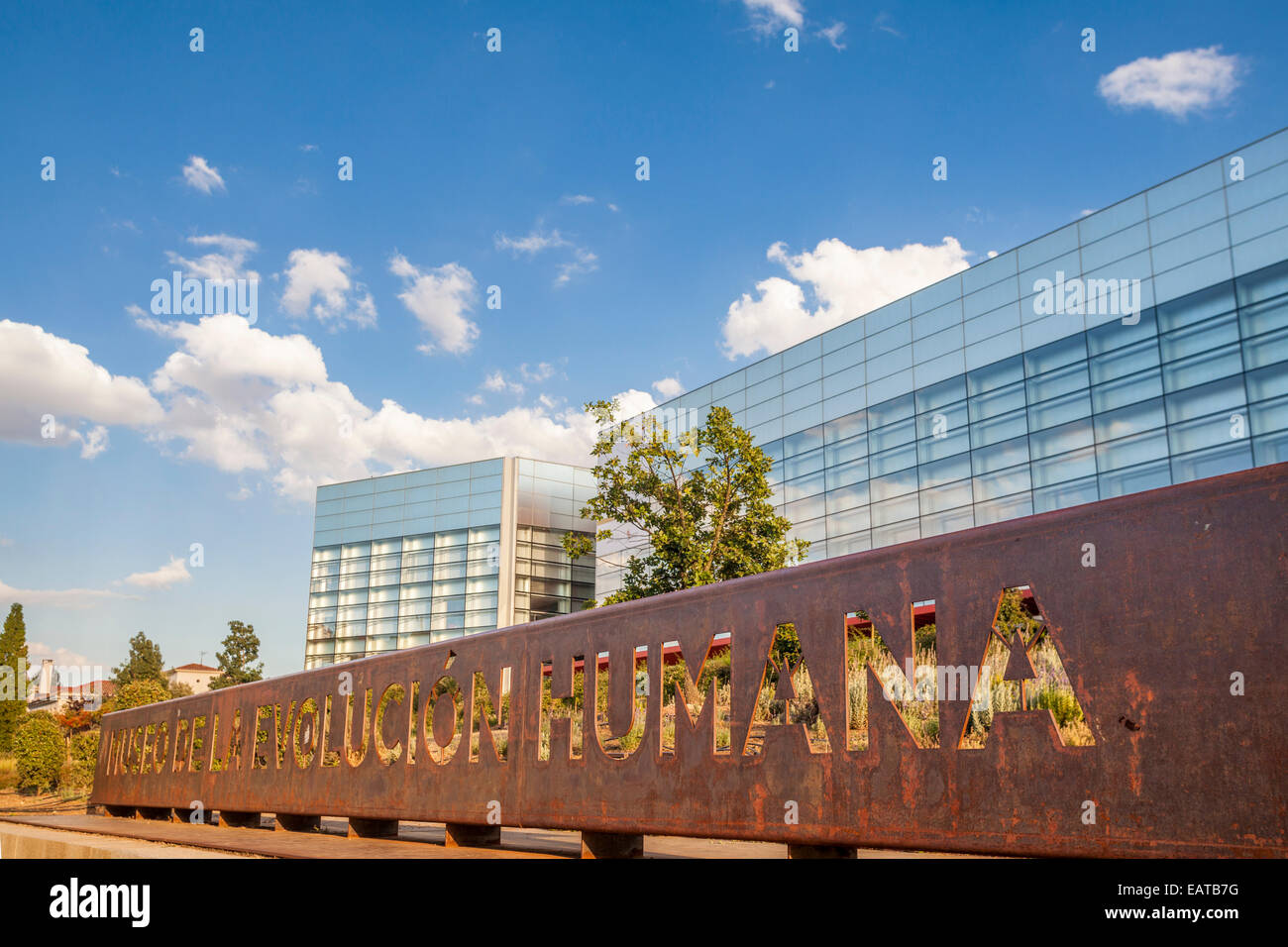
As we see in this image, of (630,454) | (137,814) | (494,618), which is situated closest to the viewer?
(137,814)

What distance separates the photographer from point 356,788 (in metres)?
6.55

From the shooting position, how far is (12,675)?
1736 inches

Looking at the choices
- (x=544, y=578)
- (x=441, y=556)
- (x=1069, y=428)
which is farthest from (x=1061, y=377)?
(x=441, y=556)

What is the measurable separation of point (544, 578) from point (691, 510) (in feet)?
138

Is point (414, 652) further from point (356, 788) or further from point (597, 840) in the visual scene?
point (597, 840)

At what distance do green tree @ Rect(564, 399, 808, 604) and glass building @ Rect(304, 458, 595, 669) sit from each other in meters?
38.0

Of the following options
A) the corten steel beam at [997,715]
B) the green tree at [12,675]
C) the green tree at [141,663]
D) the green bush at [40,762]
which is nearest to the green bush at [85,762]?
the green bush at [40,762]

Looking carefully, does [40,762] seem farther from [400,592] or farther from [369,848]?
[400,592]

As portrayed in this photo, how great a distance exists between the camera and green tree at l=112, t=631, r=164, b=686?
A: 259ft

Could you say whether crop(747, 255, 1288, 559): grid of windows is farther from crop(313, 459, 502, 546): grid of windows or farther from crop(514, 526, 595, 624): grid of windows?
crop(313, 459, 502, 546): grid of windows

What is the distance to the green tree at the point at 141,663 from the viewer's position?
7906 cm

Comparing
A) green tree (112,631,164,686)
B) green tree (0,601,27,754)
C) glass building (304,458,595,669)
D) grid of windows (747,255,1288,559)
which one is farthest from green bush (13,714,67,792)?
green tree (112,631,164,686)
